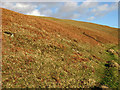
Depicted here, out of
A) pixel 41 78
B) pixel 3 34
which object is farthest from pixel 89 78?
pixel 3 34

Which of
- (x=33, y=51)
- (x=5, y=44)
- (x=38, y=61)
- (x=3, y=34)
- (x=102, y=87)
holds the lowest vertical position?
(x=102, y=87)

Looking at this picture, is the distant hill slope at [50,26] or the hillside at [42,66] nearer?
the hillside at [42,66]

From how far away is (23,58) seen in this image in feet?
52.3

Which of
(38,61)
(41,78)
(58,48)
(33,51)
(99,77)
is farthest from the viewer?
(58,48)

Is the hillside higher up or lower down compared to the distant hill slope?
lower down

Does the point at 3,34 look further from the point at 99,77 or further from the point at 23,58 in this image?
the point at 99,77

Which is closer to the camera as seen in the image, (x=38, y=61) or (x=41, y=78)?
(x=41, y=78)

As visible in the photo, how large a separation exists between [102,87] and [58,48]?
39.3ft

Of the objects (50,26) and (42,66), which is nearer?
(42,66)

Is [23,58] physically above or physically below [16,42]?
below

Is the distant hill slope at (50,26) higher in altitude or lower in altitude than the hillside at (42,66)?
higher

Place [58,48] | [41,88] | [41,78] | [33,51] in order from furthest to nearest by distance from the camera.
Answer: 1. [58,48]
2. [33,51]
3. [41,78]
4. [41,88]

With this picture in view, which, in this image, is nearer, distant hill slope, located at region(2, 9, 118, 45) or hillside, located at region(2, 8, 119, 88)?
hillside, located at region(2, 8, 119, 88)

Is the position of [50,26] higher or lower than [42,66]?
higher
